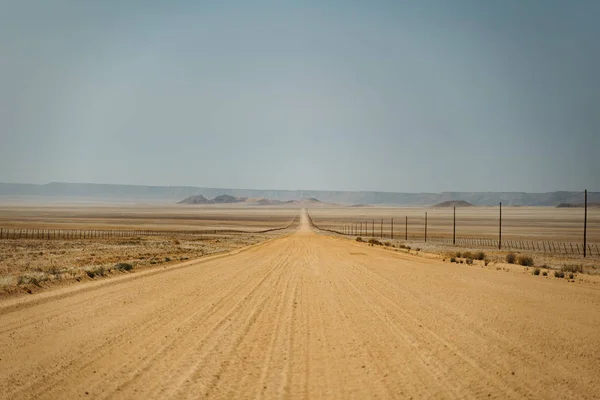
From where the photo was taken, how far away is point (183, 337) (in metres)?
9.61

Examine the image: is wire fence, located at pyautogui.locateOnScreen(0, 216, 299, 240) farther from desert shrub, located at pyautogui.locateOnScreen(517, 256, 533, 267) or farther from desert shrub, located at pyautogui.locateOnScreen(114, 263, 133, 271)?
desert shrub, located at pyautogui.locateOnScreen(517, 256, 533, 267)

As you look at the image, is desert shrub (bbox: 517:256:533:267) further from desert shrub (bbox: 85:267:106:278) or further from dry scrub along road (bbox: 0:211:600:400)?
desert shrub (bbox: 85:267:106:278)

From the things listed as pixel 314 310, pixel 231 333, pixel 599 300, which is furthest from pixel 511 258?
pixel 231 333

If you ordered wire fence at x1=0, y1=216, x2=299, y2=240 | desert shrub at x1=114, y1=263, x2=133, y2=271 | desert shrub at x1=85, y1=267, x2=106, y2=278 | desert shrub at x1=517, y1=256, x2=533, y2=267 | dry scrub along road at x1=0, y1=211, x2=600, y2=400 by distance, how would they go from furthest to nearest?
wire fence at x1=0, y1=216, x2=299, y2=240 < desert shrub at x1=517, y1=256, x2=533, y2=267 < desert shrub at x1=114, y1=263, x2=133, y2=271 < desert shrub at x1=85, y1=267, x2=106, y2=278 < dry scrub along road at x1=0, y1=211, x2=600, y2=400

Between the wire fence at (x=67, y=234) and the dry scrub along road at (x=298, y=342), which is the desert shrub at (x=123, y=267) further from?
the wire fence at (x=67, y=234)

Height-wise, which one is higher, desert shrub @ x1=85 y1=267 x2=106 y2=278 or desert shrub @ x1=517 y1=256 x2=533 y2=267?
desert shrub @ x1=85 y1=267 x2=106 y2=278

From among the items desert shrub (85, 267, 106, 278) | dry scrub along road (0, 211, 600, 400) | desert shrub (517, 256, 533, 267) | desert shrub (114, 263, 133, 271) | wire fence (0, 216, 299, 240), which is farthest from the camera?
wire fence (0, 216, 299, 240)

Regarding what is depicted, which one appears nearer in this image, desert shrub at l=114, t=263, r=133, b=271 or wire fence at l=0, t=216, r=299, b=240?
desert shrub at l=114, t=263, r=133, b=271

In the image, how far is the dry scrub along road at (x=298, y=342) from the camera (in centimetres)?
689

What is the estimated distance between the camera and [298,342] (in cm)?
932

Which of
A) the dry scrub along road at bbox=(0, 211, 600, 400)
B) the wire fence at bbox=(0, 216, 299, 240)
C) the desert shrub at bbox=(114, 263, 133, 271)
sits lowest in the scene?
the wire fence at bbox=(0, 216, 299, 240)

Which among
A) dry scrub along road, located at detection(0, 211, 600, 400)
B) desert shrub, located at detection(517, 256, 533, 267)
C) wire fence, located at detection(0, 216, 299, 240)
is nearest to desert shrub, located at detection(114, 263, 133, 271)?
dry scrub along road, located at detection(0, 211, 600, 400)

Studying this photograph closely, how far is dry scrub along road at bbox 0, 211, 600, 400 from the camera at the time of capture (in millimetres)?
6886

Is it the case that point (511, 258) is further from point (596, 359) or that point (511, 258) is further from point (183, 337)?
point (183, 337)
